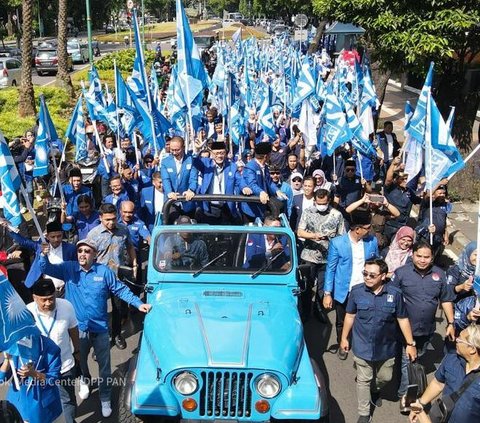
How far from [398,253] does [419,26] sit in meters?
5.57

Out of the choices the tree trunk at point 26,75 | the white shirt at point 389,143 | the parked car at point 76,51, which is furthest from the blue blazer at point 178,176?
the parked car at point 76,51

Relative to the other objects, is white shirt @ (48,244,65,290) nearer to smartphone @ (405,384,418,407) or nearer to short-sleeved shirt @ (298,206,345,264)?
short-sleeved shirt @ (298,206,345,264)

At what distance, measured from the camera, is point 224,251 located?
577 cm

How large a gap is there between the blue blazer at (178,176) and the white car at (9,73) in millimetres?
20146

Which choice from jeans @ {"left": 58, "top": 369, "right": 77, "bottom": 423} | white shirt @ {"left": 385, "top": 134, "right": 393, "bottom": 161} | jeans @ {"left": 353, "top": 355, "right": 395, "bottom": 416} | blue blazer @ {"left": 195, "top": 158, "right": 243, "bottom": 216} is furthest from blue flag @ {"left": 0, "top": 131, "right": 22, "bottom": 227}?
white shirt @ {"left": 385, "top": 134, "right": 393, "bottom": 161}

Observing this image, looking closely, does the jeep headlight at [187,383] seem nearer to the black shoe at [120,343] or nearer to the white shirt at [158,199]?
the black shoe at [120,343]

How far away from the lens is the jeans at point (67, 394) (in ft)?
15.9

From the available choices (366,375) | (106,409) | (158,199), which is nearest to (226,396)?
(366,375)

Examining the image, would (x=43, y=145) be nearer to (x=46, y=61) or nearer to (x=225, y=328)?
(x=225, y=328)

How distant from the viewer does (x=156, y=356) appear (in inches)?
187

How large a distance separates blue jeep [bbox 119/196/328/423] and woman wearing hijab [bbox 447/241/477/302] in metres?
1.61

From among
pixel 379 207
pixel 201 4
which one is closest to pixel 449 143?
pixel 379 207

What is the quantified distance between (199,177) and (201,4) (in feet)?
507

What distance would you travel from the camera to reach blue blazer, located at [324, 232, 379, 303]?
21.5 feet
